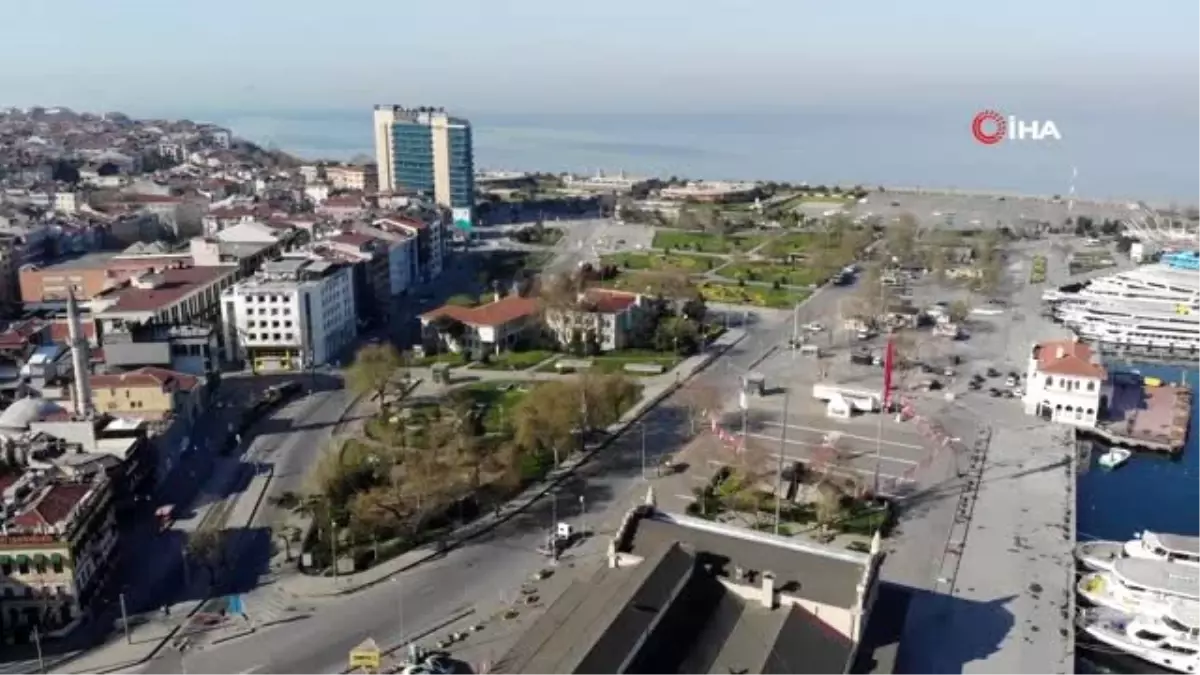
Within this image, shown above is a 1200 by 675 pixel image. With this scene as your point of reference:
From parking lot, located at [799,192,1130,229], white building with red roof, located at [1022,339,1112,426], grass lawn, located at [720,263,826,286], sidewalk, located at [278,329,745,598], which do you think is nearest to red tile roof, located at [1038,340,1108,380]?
white building with red roof, located at [1022,339,1112,426]

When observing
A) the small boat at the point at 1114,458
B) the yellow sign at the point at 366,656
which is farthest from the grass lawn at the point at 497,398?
the small boat at the point at 1114,458

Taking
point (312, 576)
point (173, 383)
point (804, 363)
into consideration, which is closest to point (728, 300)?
point (804, 363)

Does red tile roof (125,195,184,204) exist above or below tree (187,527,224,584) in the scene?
above

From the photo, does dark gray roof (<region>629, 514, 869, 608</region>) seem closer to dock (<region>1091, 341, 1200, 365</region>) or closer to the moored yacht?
the moored yacht

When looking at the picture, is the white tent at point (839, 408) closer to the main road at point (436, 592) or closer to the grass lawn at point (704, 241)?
the main road at point (436, 592)

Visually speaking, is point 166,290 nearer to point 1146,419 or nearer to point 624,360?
point 624,360

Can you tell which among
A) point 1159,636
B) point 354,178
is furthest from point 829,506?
point 354,178

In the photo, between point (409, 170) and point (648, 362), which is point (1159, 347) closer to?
point (648, 362)
